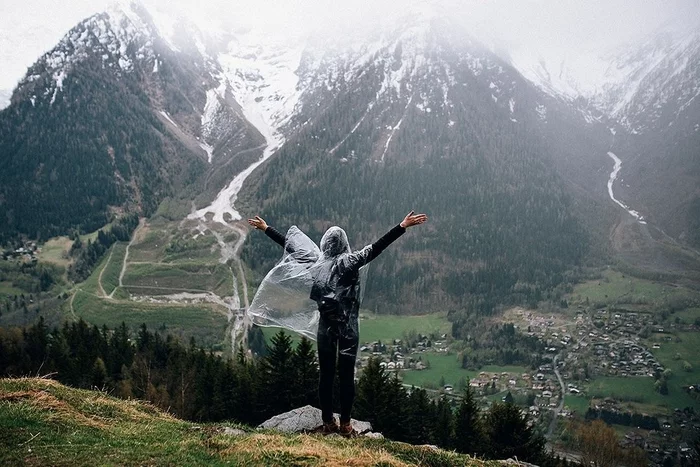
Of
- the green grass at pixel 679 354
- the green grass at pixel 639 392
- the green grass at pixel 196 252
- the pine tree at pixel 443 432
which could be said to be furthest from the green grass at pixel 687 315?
the pine tree at pixel 443 432

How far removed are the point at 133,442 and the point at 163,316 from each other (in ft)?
353

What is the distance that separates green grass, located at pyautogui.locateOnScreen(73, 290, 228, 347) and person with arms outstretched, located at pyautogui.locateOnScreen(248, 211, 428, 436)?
94867 mm

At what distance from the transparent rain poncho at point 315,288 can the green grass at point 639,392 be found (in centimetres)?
9708

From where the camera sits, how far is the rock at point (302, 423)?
13.2 m

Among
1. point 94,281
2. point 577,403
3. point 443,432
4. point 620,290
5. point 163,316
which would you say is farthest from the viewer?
point 620,290

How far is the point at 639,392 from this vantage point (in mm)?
95688

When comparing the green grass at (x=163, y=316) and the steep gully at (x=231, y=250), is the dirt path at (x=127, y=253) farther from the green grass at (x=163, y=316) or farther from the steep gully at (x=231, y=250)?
the steep gully at (x=231, y=250)

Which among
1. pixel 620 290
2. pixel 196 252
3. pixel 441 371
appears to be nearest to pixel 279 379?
pixel 441 371

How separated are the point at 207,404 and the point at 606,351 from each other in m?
102

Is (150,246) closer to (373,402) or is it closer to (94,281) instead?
(94,281)

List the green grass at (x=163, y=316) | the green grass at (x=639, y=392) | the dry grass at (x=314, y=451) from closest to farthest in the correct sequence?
the dry grass at (x=314, y=451)
the green grass at (x=639, y=392)
the green grass at (x=163, y=316)

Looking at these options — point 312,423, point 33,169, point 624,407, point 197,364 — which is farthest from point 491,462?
point 33,169

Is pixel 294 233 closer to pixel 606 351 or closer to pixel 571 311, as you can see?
pixel 606 351

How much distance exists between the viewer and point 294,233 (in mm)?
12883
